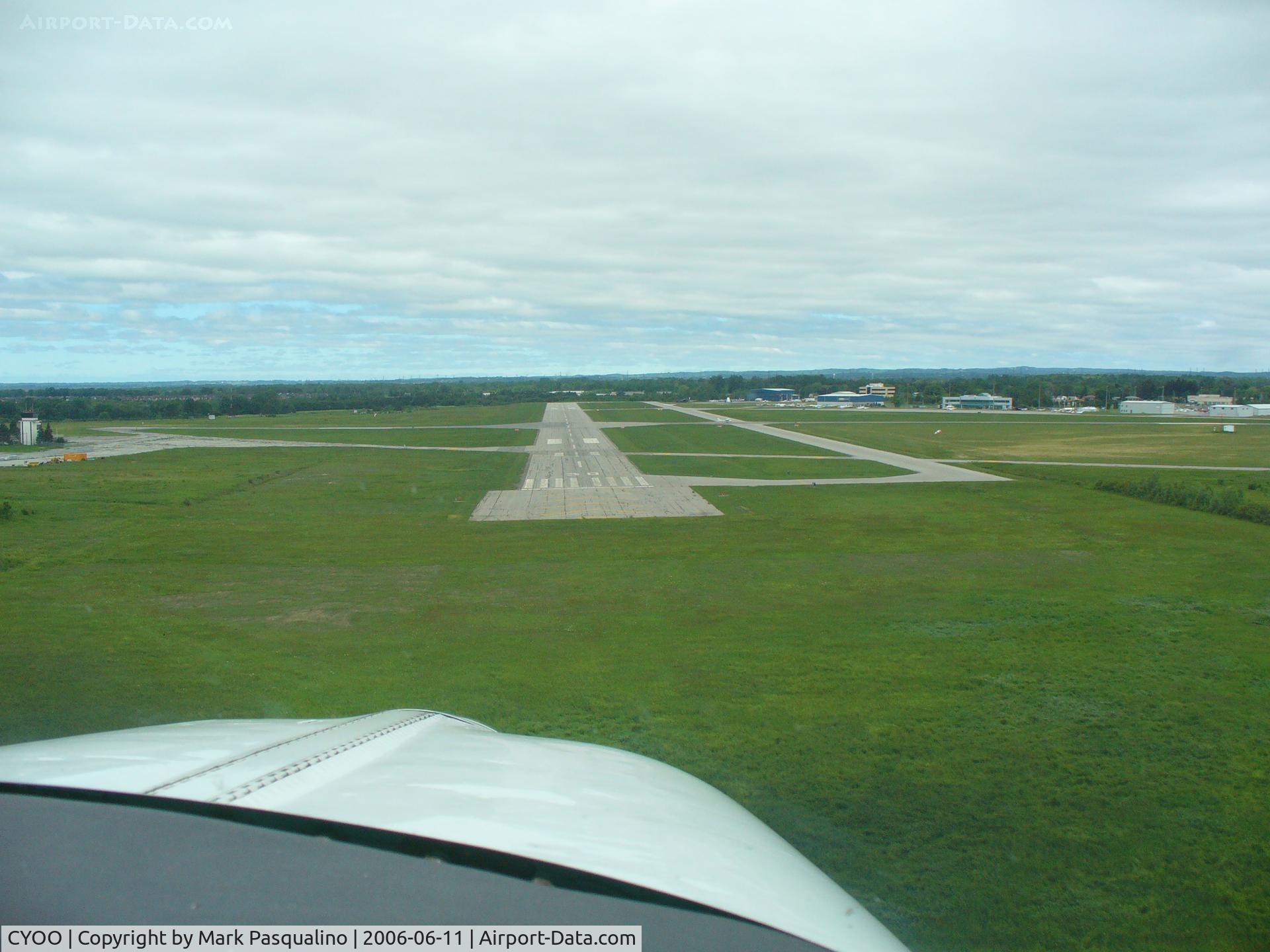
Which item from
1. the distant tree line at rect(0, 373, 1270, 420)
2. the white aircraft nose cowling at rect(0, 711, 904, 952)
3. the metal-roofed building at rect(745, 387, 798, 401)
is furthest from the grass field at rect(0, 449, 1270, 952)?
the metal-roofed building at rect(745, 387, 798, 401)

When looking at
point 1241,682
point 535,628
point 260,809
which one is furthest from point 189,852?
point 1241,682

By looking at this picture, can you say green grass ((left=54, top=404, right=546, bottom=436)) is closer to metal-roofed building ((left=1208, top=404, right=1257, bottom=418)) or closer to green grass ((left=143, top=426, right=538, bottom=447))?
green grass ((left=143, top=426, right=538, bottom=447))

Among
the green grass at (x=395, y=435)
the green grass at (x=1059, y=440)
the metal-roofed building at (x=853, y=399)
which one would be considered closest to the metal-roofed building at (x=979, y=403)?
the metal-roofed building at (x=853, y=399)

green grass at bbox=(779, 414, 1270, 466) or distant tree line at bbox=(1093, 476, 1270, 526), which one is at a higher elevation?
green grass at bbox=(779, 414, 1270, 466)

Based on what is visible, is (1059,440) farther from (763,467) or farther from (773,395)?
(773,395)

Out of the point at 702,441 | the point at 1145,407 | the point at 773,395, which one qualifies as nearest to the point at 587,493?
the point at 702,441

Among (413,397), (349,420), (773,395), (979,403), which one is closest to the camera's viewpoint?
(349,420)

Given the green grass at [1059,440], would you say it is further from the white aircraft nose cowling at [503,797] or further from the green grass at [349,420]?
the white aircraft nose cowling at [503,797]
